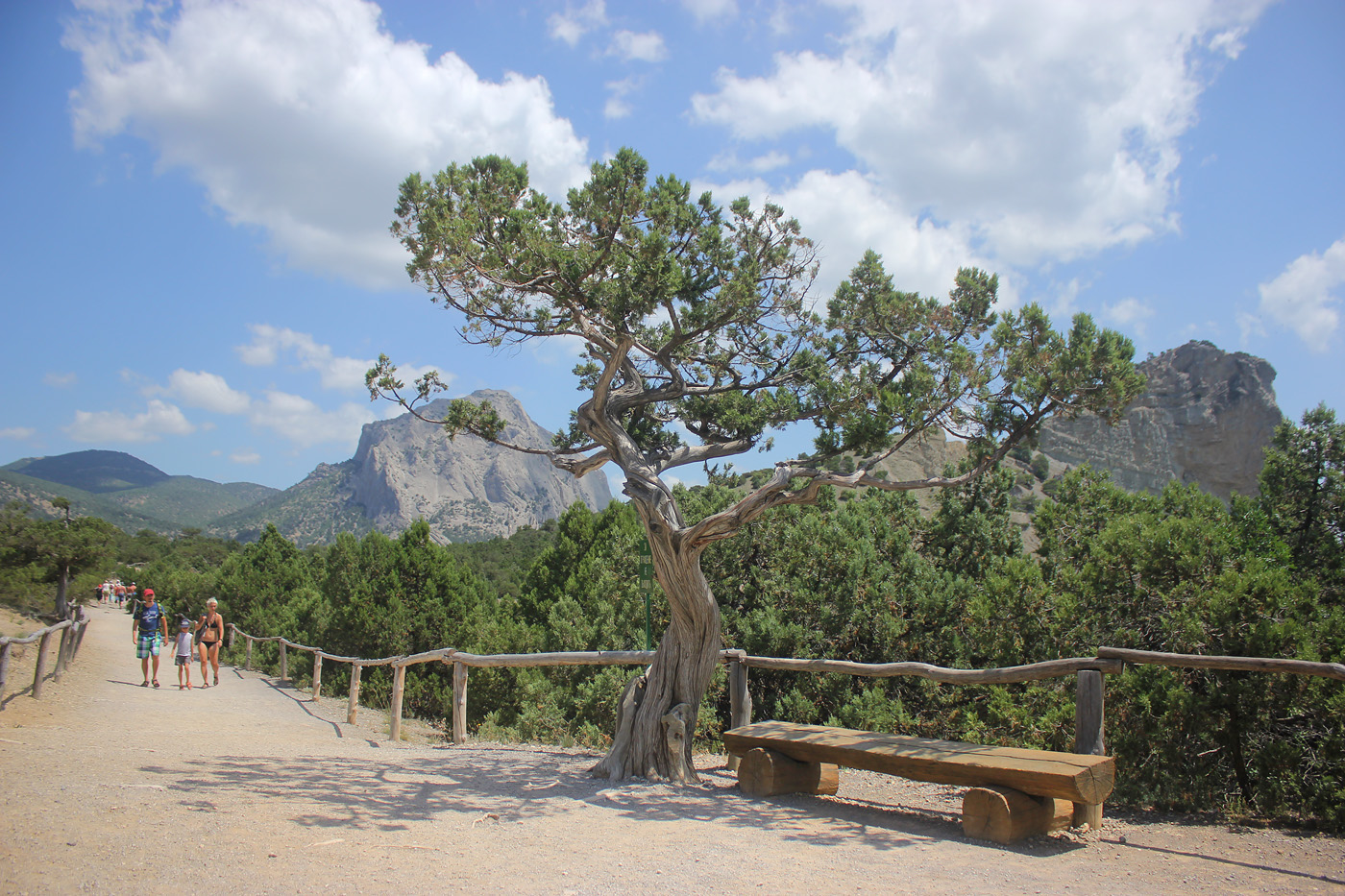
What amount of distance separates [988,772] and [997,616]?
10.4 feet

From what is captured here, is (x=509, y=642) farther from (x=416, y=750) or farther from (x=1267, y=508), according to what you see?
(x=1267, y=508)

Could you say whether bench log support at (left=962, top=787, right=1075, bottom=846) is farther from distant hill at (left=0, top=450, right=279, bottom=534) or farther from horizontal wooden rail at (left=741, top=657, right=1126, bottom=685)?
distant hill at (left=0, top=450, right=279, bottom=534)

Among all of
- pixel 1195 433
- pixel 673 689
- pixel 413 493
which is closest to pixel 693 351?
pixel 673 689

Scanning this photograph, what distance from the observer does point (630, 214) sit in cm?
601

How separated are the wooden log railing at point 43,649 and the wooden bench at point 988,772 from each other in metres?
8.62

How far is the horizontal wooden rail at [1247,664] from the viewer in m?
4.31

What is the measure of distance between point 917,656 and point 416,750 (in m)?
5.71

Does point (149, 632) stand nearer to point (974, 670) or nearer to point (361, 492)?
point (974, 670)

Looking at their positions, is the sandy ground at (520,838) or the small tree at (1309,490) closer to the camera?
the sandy ground at (520,838)

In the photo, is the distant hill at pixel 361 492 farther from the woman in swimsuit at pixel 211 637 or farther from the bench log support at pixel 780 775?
the bench log support at pixel 780 775

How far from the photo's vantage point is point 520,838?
4406 millimetres

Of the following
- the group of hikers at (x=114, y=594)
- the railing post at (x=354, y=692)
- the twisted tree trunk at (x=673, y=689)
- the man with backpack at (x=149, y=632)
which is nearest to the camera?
the twisted tree trunk at (x=673, y=689)

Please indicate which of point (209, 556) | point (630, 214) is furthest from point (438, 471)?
point (630, 214)

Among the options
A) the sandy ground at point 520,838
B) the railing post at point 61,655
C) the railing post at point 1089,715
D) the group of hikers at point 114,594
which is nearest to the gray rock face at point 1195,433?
the railing post at point 1089,715
